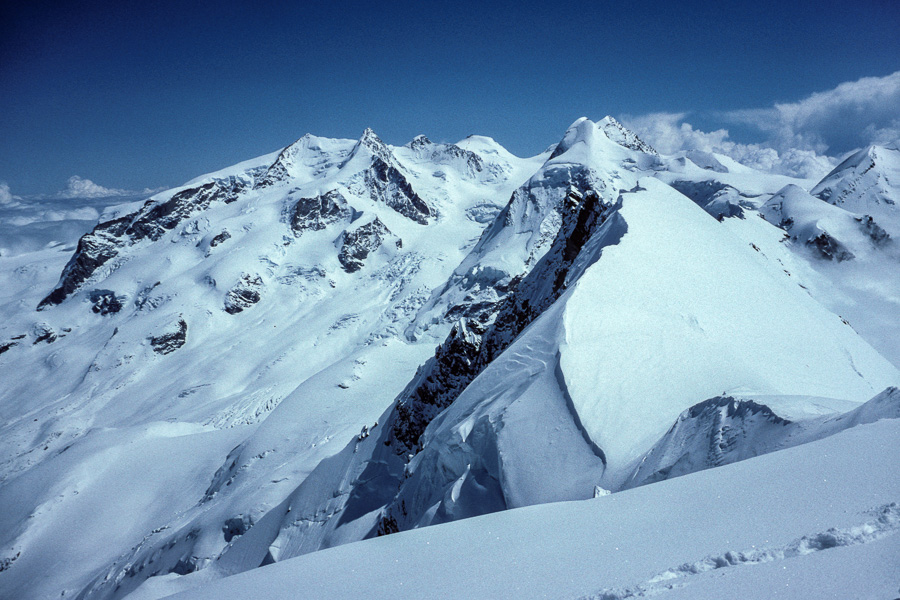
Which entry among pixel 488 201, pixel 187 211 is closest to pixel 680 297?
pixel 488 201

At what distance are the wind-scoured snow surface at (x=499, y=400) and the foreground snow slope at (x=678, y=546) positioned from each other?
26mm

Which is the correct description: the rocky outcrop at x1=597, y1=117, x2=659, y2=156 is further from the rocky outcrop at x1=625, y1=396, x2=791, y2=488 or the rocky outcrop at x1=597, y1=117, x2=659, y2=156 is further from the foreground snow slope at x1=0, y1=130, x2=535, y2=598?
the rocky outcrop at x1=625, y1=396, x2=791, y2=488

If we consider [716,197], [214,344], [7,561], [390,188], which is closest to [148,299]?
[214,344]

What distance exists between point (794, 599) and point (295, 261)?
117654 mm

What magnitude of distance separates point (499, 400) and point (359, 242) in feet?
353

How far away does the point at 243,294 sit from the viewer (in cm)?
10394

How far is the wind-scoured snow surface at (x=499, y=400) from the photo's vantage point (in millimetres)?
4090

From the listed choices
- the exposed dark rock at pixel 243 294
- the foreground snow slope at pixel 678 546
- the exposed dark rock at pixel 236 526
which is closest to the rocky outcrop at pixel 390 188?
the exposed dark rock at pixel 243 294

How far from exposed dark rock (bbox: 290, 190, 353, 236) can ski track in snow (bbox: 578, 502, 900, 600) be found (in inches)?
4886

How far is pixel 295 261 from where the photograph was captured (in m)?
112

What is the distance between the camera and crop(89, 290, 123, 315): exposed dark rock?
10981 centimetres

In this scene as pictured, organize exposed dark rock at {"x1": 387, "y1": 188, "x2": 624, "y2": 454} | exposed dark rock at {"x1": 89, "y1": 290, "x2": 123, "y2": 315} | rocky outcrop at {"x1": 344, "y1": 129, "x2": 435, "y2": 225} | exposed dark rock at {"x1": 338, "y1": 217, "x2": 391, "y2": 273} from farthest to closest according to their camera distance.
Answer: rocky outcrop at {"x1": 344, "y1": 129, "x2": 435, "y2": 225} → exposed dark rock at {"x1": 338, "y1": 217, "x2": 391, "y2": 273} → exposed dark rock at {"x1": 89, "y1": 290, "x2": 123, "y2": 315} → exposed dark rock at {"x1": 387, "y1": 188, "x2": 624, "y2": 454}

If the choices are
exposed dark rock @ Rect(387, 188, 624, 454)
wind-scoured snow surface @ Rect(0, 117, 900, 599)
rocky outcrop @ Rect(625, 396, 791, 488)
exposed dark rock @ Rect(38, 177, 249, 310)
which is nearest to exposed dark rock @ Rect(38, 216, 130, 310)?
exposed dark rock @ Rect(38, 177, 249, 310)

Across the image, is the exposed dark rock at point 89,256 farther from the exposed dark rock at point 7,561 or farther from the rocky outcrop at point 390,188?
the exposed dark rock at point 7,561
